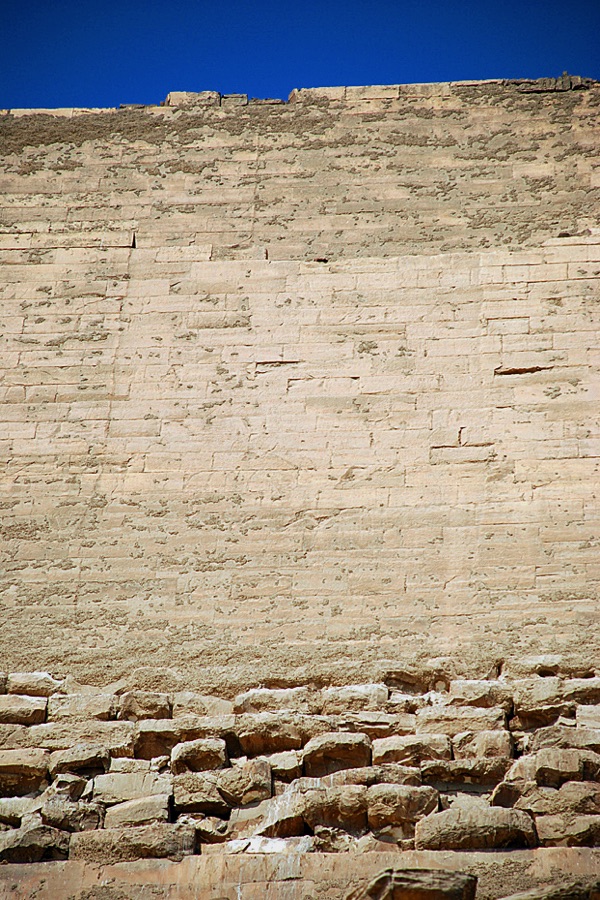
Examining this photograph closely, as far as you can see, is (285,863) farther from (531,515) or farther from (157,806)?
(531,515)

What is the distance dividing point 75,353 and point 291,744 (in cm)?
271

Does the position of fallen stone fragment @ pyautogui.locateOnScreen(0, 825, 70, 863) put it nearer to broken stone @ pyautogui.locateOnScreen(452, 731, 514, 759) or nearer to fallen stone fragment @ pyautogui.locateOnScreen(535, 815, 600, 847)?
broken stone @ pyautogui.locateOnScreen(452, 731, 514, 759)

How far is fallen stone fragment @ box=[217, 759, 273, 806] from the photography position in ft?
16.9

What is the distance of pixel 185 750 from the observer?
5.36 meters

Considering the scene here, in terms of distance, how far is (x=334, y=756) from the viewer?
5.30 m

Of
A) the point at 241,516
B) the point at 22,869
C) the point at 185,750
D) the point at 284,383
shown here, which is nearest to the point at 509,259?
the point at 284,383

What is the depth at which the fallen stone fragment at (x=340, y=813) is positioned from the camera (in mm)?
4949

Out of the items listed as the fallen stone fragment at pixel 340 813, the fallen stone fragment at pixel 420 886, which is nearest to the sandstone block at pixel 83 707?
the fallen stone fragment at pixel 340 813

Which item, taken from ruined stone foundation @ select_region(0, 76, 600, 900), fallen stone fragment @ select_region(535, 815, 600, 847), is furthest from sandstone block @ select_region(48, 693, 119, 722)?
fallen stone fragment @ select_region(535, 815, 600, 847)

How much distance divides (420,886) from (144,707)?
6.11 ft

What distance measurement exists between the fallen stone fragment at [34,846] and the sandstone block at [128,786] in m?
0.32

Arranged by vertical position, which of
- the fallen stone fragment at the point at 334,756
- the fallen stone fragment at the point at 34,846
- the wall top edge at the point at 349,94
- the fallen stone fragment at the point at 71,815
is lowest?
the fallen stone fragment at the point at 34,846

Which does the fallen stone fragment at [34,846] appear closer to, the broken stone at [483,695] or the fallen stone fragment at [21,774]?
the fallen stone fragment at [21,774]

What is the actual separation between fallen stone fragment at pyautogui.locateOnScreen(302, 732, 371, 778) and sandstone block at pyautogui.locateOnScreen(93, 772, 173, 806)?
632 mm
